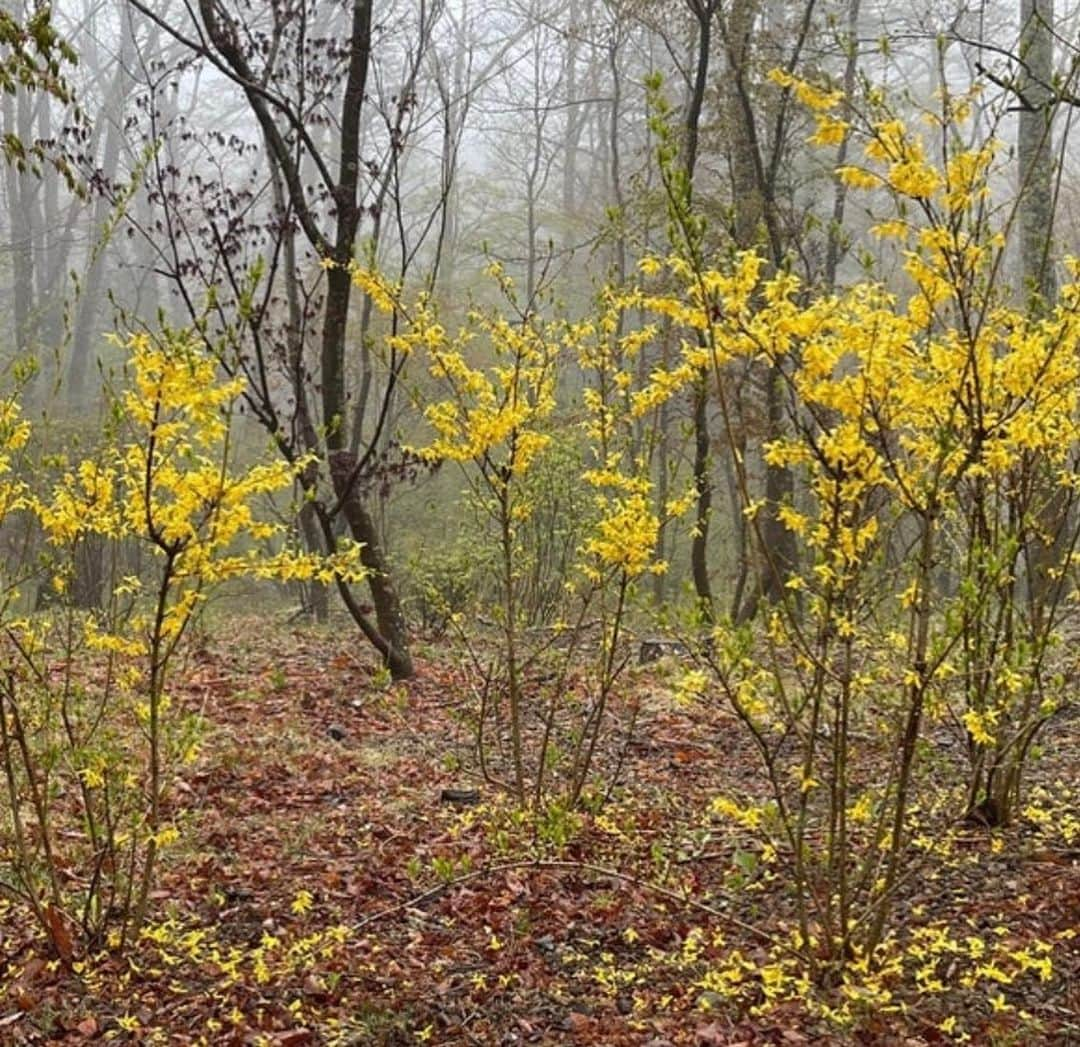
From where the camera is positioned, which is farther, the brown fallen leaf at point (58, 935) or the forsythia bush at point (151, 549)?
the brown fallen leaf at point (58, 935)

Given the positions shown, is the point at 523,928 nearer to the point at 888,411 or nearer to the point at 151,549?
the point at 151,549

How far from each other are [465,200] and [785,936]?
22.6 meters

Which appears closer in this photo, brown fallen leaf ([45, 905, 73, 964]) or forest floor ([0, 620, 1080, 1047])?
forest floor ([0, 620, 1080, 1047])

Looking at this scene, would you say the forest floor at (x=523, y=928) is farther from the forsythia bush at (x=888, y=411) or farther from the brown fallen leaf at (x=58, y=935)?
the forsythia bush at (x=888, y=411)

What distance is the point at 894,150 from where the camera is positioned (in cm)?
292

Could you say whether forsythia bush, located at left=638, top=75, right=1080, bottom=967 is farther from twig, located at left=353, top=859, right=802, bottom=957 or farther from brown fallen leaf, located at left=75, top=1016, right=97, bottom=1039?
brown fallen leaf, located at left=75, top=1016, right=97, bottom=1039

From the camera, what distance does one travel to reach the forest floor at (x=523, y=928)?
3.18m

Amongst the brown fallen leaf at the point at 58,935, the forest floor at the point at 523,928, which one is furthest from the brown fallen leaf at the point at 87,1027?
the brown fallen leaf at the point at 58,935

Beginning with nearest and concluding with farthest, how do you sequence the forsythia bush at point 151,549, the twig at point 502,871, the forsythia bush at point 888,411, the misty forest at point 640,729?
the forsythia bush at point 888,411 → the misty forest at point 640,729 → the forsythia bush at point 151,549 → the twig at point 502,871

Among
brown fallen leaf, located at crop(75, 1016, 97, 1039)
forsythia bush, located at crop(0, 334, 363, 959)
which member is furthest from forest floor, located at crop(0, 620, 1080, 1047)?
forsythia bush, located at crop(0, 334, 363, 959)

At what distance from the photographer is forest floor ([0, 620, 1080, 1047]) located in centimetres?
318

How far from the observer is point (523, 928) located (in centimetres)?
386

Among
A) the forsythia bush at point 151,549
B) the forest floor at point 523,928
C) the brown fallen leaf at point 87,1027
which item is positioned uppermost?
the forsythia bush at point 151,549

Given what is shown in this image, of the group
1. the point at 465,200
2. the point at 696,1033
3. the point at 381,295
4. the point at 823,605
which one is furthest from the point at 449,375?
the point at 465,200
